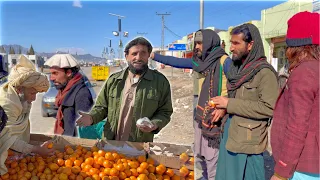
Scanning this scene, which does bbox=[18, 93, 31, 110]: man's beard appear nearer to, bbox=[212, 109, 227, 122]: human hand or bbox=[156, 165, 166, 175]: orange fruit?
bbox=[156, 165, 166, 175]: orange fruit

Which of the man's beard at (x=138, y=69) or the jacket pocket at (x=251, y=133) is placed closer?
the jacket pocket at (x=251, y=133)

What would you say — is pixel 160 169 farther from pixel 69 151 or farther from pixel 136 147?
pixel 69 151

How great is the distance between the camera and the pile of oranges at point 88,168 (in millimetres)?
2391

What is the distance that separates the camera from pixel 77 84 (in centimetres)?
317

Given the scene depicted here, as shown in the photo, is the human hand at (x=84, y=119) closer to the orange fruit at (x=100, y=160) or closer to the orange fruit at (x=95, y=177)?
the orange fruit at (x=100, y=160)

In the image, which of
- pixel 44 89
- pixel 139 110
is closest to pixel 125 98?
pixel 139 110

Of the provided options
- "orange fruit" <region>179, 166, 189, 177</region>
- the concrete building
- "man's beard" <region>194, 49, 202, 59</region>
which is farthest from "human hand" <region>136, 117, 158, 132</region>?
the concrete building

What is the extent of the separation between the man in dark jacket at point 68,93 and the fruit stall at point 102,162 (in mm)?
273

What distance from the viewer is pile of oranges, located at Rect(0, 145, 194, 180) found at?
94.1 inches

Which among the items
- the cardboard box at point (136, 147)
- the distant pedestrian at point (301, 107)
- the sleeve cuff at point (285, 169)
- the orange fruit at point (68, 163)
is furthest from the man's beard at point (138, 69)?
the sleeve cuff at point (285, 169)

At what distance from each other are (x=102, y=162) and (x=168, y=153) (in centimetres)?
62

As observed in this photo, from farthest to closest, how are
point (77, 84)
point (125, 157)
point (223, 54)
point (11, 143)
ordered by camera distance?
point (223, 54) → point (77, 84) → point (125, 157) → point (11, 143)

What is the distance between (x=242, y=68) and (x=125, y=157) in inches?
52.3

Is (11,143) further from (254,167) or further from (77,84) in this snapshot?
(254,167)
